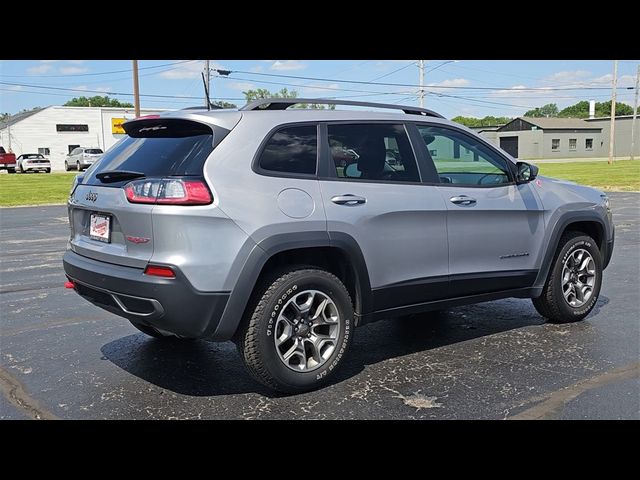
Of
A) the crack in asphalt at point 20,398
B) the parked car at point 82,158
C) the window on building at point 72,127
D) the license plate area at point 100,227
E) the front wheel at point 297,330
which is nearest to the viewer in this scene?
the crack in asphalt at point 20,398

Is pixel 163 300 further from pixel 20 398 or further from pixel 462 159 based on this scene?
pixel 462 159

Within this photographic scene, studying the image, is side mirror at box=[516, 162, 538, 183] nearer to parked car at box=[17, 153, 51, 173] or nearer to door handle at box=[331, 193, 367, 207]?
door handle at box=[331, 193, 367, 207]

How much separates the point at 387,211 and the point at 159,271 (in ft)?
5.45

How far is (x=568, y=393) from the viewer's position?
13.2ft

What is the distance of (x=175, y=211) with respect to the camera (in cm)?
363

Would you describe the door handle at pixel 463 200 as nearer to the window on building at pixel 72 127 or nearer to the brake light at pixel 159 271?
the brake light at pixel 159 271

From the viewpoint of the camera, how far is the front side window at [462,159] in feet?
16.1

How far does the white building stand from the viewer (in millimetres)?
58531

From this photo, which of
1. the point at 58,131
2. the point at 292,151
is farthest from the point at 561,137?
the point at 292,151

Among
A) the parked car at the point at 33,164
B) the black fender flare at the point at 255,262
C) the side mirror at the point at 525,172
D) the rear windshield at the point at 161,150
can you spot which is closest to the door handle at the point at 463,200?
the side mirror at the point at 525,172

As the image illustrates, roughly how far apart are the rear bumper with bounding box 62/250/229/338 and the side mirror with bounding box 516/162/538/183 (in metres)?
2.96

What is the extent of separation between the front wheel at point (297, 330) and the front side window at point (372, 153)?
81cm

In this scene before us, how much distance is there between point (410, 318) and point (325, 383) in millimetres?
1984

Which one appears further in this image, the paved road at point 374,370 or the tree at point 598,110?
the tree at point 598,110
